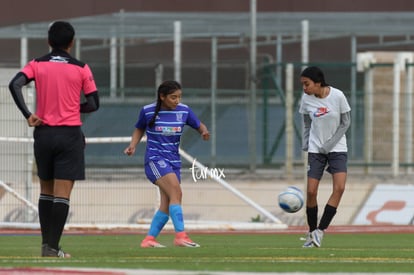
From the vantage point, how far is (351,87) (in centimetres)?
2327

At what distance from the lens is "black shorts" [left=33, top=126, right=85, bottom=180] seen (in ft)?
37.0

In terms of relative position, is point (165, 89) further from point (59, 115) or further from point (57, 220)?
point (57, 220)

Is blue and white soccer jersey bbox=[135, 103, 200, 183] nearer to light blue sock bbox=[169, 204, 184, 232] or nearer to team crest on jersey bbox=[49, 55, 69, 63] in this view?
light blue sock bbox=[169, 204, 184, 232]

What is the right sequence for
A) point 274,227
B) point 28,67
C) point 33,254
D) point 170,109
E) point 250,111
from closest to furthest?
point 28,67
point 33,254
point 170,109
point 274,227
point 250,111

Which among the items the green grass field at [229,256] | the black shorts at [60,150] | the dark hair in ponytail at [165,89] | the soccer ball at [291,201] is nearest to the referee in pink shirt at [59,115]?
the black shorts at [60,150]

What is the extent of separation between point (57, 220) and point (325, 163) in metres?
3.46

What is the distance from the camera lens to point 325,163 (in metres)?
13.8

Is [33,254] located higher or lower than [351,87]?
lower

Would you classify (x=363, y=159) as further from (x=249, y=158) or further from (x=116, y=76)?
(x=116, y=76)

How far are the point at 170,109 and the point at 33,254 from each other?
2.12m

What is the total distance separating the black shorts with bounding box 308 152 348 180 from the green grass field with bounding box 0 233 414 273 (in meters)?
0.86

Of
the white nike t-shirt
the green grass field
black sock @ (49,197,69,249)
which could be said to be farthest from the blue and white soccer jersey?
black sock @ (49,197,69,249)

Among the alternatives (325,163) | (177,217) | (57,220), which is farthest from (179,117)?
(57,220)

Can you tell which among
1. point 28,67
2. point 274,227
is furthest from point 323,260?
point 274,227
